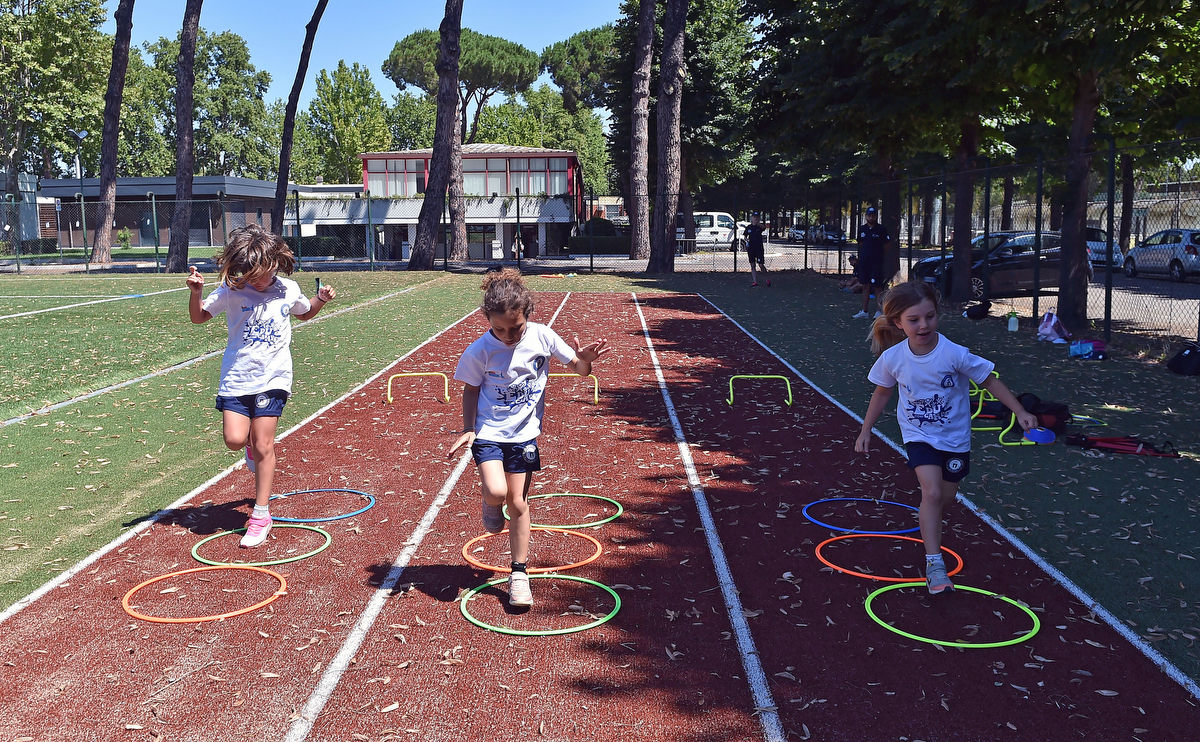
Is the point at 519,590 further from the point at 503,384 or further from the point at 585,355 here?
the point at 585,355

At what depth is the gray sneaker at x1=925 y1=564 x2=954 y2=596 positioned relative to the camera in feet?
18.4

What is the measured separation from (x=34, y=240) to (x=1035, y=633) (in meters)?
66.9

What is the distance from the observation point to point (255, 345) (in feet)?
21.4

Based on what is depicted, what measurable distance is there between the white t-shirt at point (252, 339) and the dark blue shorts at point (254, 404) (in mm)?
34

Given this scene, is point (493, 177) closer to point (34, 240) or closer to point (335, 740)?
point (34, 240)

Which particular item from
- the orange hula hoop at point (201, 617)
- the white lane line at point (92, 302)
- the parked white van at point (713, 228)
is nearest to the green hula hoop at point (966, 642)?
the orange hula hoop at point (201, 617)

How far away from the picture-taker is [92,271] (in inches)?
1545

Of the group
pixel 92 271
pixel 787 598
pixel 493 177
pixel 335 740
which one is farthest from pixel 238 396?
pixel 493 177

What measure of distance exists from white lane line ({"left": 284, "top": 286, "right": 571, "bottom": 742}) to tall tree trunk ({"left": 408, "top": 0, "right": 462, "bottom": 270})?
99.9 feet

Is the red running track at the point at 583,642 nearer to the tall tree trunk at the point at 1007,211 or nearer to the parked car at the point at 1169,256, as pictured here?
the parked car at the point at 1169,256

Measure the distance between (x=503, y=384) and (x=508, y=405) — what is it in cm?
12

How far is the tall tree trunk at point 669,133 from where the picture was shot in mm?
35125

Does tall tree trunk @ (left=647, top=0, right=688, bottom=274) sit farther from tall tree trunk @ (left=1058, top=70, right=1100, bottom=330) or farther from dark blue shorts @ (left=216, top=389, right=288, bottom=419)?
dark blue shorts @ (left=216, top=389, right=288, bottom=419)

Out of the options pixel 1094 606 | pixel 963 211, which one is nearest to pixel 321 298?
pixel 1094 606
